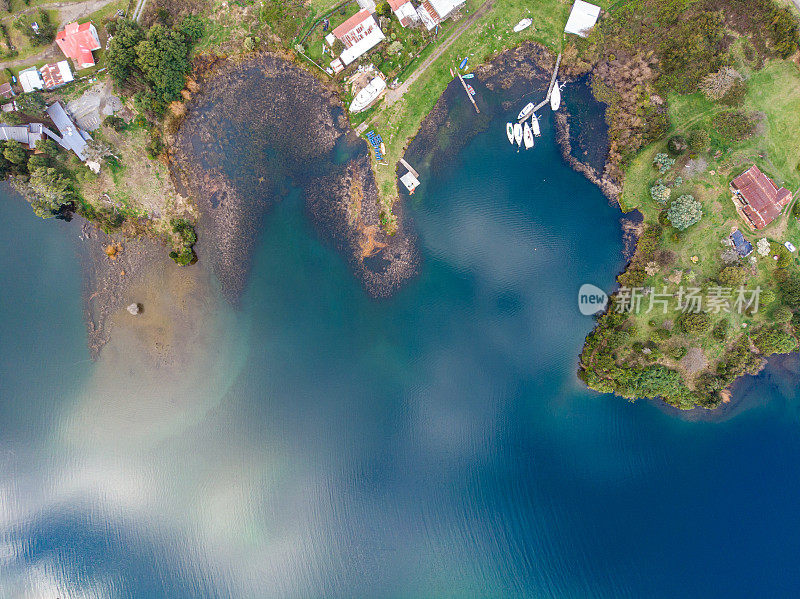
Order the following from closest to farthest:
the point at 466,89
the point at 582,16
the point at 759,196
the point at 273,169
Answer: the point at 759,196 < the point at 582,16 < the point at 466,89 < the point at 273,169

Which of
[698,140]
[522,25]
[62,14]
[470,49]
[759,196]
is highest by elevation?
[62,14]

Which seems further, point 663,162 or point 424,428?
point 424,428

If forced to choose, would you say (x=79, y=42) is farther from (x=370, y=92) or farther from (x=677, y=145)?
(x=677, y=145)

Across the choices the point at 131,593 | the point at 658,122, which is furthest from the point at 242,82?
the point at 131,593

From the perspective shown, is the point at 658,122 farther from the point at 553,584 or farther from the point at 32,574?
the point at 32,574

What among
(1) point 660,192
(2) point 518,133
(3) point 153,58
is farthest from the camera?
(2) point 518,133

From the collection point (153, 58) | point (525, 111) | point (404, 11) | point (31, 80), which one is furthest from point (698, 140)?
point (31, 80)

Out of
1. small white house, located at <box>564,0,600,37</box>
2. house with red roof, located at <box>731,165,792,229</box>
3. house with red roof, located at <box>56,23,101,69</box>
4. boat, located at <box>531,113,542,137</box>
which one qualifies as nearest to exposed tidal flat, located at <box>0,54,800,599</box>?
boat, located at <box>531,113,542,137</box>
